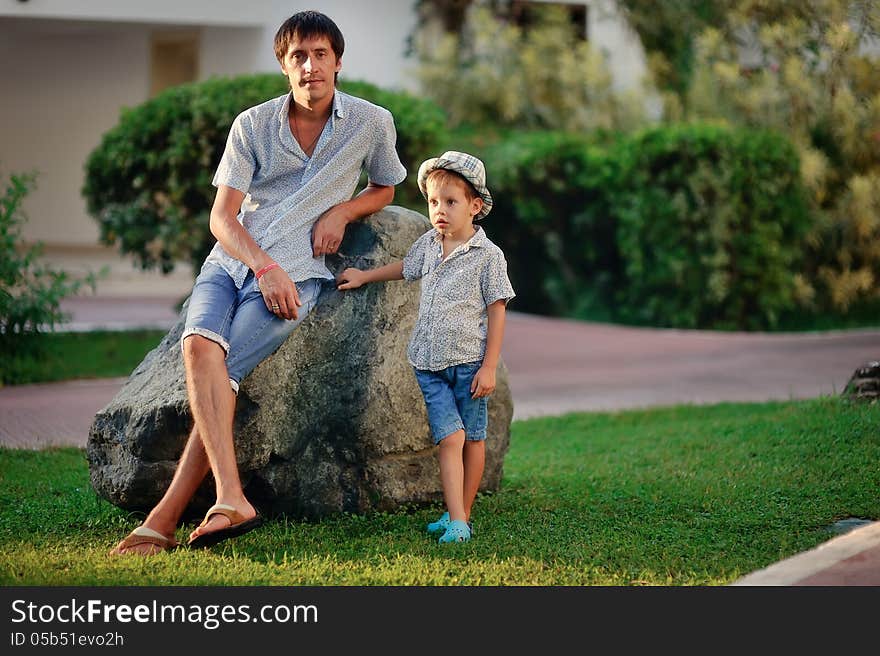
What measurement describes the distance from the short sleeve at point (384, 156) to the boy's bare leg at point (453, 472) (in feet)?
3.53

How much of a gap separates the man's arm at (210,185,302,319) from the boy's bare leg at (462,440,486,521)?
82cm

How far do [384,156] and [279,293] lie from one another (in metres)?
0.79

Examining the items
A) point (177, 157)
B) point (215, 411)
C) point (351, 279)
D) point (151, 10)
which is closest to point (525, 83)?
point (151, 10)

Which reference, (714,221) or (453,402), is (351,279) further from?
(714,221)

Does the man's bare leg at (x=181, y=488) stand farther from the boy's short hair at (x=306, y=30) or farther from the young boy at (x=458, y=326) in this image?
the boy's short hair at (x=306, y=30)

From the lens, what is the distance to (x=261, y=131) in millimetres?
4957

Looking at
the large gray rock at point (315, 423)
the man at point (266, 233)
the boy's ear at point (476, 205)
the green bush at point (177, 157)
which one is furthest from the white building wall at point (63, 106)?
the boy's ear at point (476, 205)

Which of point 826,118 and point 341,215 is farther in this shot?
point 826,118

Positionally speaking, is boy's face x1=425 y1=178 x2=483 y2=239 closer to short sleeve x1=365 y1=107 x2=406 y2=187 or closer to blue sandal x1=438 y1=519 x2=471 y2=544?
short sleeve x1=365 y1=107 x2=406 y2=187

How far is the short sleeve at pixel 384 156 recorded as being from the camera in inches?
202

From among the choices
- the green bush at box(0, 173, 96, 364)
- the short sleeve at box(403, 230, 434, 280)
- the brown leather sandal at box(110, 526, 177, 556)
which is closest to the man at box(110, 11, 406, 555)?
the brown leather sandal at box(110, 526, 177, 556)

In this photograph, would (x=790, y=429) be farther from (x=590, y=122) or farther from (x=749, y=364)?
(x=590, y=122)

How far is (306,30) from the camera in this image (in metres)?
4.86
